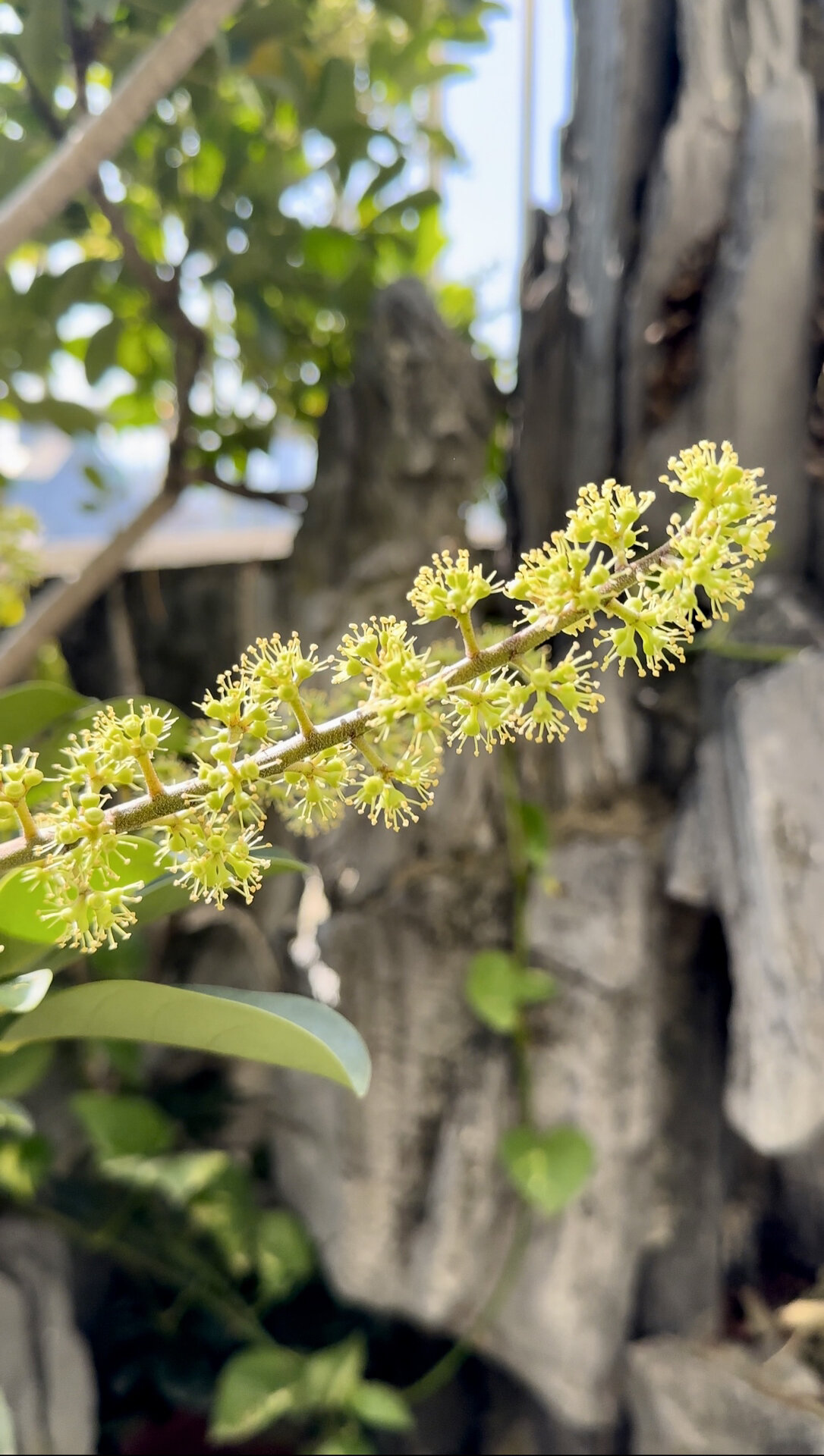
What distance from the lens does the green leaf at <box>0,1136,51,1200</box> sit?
899 millimetres

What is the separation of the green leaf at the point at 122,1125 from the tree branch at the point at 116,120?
2.59ft

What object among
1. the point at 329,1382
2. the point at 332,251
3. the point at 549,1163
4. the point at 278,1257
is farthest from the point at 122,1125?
the point at 332,251

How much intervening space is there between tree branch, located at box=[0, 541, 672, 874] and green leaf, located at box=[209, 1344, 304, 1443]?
2.64ft

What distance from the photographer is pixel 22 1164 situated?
2.95ft

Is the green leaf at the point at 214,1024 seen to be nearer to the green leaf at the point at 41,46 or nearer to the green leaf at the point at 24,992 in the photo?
the green leaf at the point at 24,992

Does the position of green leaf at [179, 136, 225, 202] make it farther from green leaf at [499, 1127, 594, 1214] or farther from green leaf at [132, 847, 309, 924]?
green leaf at [499, 1127, 594, 1214]

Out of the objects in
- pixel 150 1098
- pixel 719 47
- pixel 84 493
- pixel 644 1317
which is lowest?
pixel 644 1317

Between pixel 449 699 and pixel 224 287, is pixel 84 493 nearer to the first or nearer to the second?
pixel 224 287

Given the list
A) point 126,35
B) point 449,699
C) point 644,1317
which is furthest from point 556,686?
point 644,1317

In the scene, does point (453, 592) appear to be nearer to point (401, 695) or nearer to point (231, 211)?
point (401, 695)

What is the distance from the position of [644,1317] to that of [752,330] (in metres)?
1.06

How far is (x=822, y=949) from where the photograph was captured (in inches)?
30.3

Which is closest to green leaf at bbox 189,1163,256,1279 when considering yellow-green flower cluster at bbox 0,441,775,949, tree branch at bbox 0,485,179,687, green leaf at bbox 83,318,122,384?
tree branch at bbox 0,485,179,687

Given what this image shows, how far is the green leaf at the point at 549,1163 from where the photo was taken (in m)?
0.83
